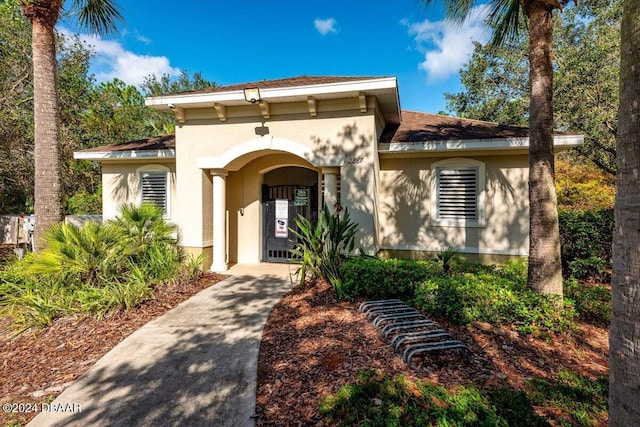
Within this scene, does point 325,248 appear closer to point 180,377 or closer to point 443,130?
point 180,377

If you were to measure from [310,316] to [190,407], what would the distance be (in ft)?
7.61

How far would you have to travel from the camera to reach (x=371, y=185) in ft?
25.3

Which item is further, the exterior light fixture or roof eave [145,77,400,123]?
the exterior light fixture

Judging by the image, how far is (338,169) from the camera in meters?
8.20

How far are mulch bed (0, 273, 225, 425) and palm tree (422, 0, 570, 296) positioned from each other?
6.71 metres

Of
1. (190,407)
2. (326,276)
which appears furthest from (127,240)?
(190,407)

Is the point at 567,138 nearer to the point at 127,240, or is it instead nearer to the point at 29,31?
the point at 127,240

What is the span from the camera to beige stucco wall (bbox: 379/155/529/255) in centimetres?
839

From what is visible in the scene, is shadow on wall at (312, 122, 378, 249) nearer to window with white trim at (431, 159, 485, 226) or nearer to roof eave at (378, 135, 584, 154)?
roof eave at (378, 135, 584, 154)

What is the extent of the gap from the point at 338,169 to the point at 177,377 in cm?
584

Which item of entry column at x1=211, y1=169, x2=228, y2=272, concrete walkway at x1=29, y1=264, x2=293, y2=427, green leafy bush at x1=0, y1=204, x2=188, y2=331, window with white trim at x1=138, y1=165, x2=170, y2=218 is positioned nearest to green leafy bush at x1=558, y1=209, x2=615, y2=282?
concrete walkway at x1=29, y1=264, x2=293, y2=427

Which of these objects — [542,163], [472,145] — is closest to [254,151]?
[472,145]

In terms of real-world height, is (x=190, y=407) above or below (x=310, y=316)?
below

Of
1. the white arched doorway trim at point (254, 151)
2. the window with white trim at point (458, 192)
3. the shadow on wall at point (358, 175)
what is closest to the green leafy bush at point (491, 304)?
the shadow on wall at point (358, 175)
